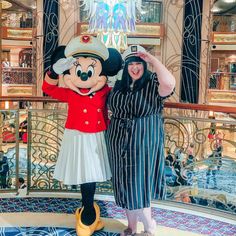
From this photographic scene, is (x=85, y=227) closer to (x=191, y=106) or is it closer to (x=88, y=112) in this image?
(x=88, y=112)

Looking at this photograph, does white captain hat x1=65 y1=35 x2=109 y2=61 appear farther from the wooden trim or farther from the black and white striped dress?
the wooden trim

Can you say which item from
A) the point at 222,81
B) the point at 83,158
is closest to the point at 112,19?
the point at 83,158

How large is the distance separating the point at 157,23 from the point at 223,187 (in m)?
8.61

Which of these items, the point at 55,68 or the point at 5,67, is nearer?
the point at 55,68

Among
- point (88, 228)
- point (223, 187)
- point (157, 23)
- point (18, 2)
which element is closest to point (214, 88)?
point (157, 23)

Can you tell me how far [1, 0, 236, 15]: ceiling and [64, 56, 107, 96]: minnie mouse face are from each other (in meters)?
10.5

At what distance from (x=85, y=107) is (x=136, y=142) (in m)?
0.41

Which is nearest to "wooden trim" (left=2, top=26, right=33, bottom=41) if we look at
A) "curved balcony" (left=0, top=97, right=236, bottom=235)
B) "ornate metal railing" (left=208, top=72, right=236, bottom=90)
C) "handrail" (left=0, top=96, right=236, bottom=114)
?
"ornate metal railing" (left=208, top=72, right=236, bottom=90)

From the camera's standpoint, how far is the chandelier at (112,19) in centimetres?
450

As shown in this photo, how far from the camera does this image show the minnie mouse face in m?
2.47

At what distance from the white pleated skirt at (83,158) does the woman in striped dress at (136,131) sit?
0.40ft

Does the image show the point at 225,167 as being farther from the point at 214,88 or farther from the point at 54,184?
the point at 214,88

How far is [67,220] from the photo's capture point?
9.57 ft

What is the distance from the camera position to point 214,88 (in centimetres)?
1347
